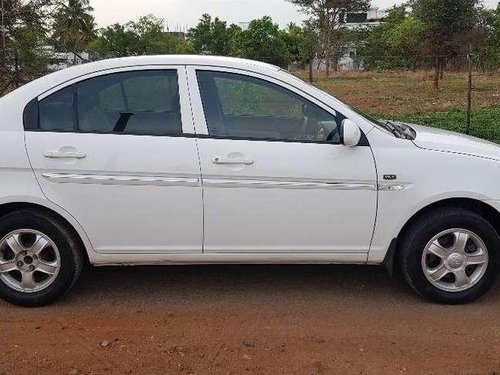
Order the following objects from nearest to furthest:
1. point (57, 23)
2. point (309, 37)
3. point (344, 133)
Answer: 1. point (344, 133)
2. point (57, 23)
3. point (309, 37)

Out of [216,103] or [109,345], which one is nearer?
[109,345]

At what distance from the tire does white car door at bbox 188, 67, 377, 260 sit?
0.95 metres

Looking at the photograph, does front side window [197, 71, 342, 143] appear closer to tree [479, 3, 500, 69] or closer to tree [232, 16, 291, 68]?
tree [479, 3, 500, 69]

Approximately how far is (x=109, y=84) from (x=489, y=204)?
271cm

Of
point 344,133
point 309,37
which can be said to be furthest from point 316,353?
point 309,37

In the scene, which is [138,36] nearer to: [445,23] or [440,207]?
[445,23]

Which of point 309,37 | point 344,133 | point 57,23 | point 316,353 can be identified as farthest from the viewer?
point 309,37

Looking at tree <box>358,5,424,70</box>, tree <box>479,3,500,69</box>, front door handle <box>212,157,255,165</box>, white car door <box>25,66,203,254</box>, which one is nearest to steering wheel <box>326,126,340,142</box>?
front door handle <box>212,157,255,165</box>

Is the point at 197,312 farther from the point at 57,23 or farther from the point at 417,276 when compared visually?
the point at 57,23

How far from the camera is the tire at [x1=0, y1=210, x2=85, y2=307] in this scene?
385 centimetres

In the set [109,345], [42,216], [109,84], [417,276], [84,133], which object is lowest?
[109,345]

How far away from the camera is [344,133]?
3748 millimetres

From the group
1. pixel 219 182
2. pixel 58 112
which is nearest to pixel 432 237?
pixel 219 182

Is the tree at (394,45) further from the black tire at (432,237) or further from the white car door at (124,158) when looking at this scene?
the white car door at (124,158)
